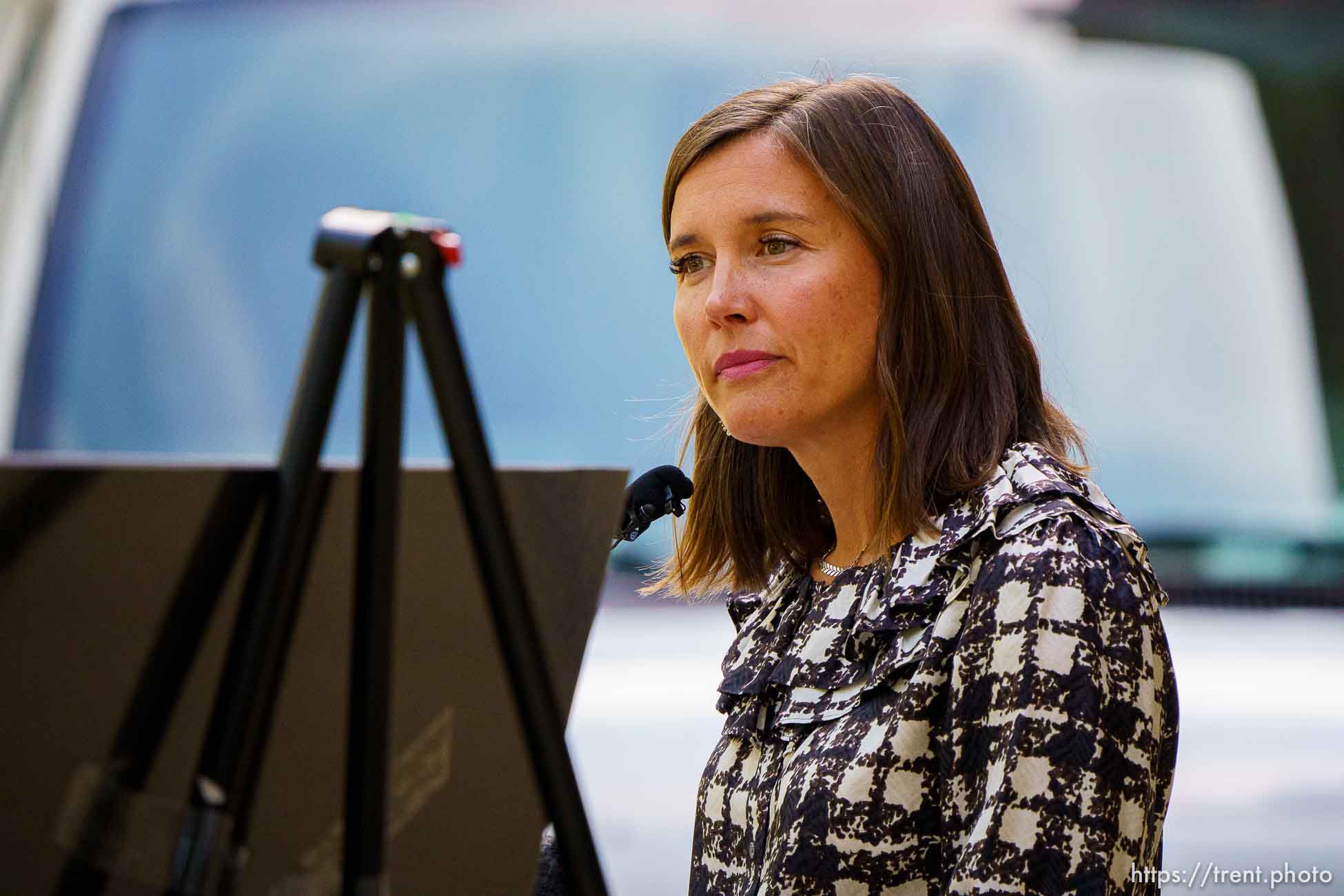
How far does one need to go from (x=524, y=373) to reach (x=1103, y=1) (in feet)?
9.39

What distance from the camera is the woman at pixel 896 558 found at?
1.10 m

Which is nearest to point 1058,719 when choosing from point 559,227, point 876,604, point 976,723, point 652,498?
point 976,723

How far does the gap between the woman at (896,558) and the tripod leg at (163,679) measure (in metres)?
0.65

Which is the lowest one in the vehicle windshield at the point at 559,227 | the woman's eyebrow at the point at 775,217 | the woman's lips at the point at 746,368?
the woman's lips at the point at 746,368

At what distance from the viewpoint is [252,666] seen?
728 mm

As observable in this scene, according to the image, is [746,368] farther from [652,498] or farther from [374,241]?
[374,241]

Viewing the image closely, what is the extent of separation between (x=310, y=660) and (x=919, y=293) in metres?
0.85

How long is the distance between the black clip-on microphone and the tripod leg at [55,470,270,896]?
1.97 feet

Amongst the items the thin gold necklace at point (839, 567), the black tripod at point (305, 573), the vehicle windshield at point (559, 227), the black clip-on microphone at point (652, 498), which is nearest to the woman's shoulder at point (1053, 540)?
the thin gold necklace at point (839, 567)

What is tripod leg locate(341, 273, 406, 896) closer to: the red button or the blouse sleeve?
the red button

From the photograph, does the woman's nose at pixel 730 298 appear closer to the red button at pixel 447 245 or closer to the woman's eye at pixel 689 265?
the woman's eye at pixel 689 265

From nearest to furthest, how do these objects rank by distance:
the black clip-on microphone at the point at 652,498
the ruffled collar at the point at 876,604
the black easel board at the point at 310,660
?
1. the black easel board at the point at 310,660
2. the ruffled collar at the point at 876,604
3. the black clip-on microphone at the point at 652,498

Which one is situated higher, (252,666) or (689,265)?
(689,265)

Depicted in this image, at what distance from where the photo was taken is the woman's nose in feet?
4.66
